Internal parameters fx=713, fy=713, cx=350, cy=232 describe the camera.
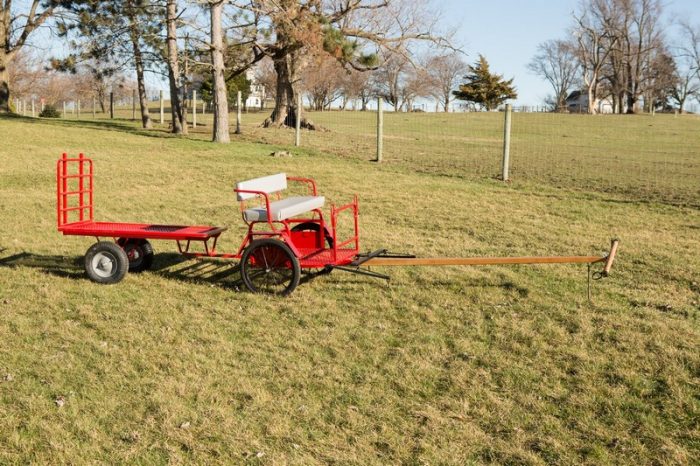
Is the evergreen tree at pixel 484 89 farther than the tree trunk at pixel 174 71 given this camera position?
Yes

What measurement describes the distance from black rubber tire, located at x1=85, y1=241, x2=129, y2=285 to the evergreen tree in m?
68.0

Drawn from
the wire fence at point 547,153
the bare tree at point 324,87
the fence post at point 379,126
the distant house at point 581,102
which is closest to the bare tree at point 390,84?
the bare tree at point 324,87

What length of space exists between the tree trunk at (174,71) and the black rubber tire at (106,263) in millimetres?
16521

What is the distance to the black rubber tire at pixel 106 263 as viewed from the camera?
6770 millimetres

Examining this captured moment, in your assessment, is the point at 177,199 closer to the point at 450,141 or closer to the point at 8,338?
the point at 8,338

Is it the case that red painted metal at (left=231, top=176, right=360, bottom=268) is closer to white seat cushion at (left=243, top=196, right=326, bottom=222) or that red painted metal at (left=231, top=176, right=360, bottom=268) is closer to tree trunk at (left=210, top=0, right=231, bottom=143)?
white seat cushion at (left=243, top=196, right=326, bottom=222)

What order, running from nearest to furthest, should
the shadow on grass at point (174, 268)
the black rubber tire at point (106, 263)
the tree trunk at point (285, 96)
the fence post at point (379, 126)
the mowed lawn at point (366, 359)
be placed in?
the mowed lawn at point (366, 359) < the black rubber tire at point (106, 263) < the shadow on grass at point (174, 268) < the fence post at point (379, 126) < the tree trunk at point (285, 96)

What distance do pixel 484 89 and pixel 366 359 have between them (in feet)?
231

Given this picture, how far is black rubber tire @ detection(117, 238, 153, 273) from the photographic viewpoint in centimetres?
725

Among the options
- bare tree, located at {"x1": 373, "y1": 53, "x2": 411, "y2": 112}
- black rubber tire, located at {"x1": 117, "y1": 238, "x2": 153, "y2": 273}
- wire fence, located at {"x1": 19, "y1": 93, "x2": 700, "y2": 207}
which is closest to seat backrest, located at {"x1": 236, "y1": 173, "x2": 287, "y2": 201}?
black rubber tire, located at {"x1": 117, "y1": 238, "x2": 153, "y2": 273}

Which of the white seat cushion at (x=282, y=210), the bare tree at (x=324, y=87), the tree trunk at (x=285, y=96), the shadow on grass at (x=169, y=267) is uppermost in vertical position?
the bare tree at (x=324, y=87)

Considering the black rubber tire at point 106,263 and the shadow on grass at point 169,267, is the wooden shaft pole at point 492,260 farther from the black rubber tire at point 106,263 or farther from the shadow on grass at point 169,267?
the black rubber tire at point 106,263

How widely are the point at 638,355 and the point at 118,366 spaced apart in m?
3.62

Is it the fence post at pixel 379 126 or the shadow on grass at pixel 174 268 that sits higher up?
the fence post at pixel 379 126
